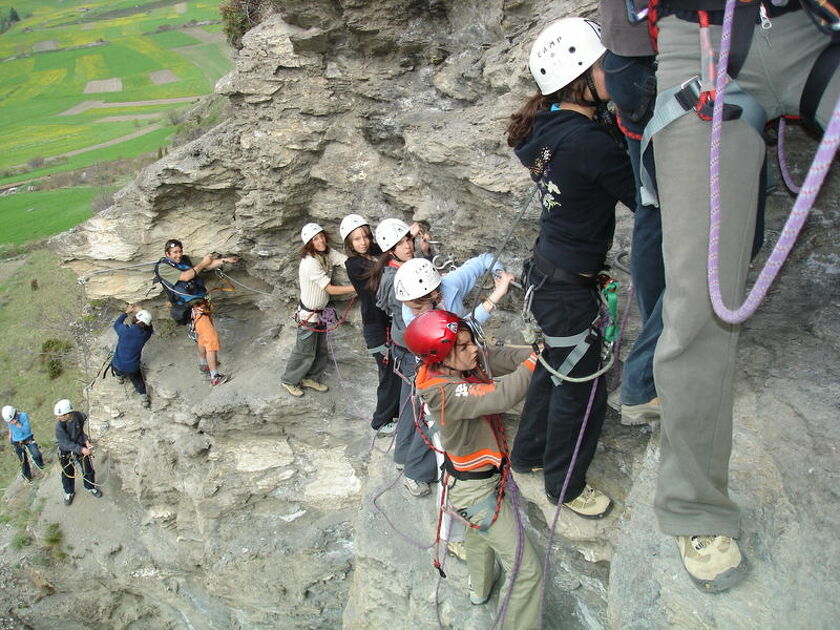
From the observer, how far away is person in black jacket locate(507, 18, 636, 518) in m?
3.02

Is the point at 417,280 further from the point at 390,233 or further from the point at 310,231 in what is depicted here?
the point at 310,231

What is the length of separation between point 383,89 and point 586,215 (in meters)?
3.86

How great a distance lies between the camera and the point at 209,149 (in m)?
7.29

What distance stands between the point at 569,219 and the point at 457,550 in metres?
3.38

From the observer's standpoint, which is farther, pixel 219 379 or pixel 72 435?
pixel 72 435

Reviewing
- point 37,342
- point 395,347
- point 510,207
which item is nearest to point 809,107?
point 510,207

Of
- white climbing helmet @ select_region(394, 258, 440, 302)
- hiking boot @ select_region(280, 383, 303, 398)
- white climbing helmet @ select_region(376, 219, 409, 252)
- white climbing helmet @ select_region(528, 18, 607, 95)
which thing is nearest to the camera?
white climbing helmet @ select_region(528, 18, 607, 95)

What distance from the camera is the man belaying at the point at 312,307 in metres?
6.73

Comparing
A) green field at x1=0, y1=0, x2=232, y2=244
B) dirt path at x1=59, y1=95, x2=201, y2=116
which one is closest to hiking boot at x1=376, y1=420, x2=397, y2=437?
green field at x1=0, y1=0, x2=232, y2=244

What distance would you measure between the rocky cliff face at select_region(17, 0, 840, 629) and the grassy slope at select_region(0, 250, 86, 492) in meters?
6.92

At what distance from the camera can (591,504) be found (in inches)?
174

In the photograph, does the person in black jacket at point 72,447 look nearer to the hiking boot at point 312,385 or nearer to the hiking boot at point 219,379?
the hiking boot at point 219,379

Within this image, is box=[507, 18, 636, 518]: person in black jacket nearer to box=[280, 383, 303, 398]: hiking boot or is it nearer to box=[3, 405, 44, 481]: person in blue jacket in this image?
box=[280, 383, 303, 398]: hiking boot

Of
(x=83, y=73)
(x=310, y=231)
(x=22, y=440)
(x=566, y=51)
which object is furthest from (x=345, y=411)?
(x=83, y=73)
